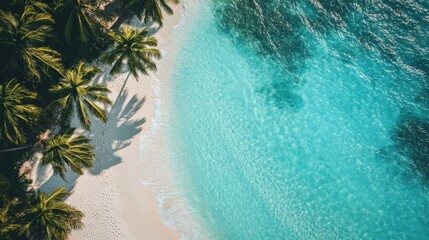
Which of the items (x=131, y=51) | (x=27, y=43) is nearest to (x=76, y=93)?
(x=27, y=43)

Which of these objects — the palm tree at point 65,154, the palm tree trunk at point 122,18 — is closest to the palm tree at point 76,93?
the palm tree at point 65,154

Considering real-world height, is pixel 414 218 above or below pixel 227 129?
below

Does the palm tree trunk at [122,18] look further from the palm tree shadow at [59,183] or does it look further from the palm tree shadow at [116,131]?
the palm tree shadow at [59,183]

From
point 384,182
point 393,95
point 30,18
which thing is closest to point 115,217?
point 30,18

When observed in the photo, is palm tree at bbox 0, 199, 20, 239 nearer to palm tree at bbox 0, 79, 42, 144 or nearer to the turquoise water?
palm tree at bbox 0, 79, 42, 144

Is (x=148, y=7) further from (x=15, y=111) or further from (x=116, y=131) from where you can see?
(x=15, y=111)

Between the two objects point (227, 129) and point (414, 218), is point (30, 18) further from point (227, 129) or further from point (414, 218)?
point (414, 218)
